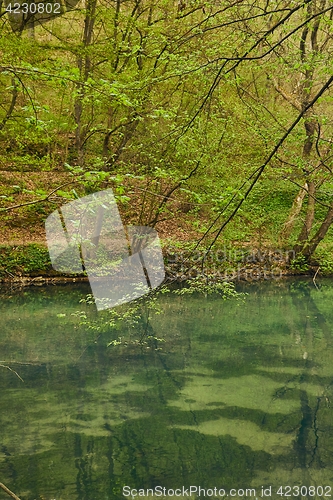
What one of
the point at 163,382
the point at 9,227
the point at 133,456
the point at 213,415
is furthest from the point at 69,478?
the point at 9,227

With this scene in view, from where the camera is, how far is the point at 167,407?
22.7ft

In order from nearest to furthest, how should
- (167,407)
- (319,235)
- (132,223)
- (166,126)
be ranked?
(167,407) < (166,126) < (319,235) < (132,223)

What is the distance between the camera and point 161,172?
5480 millimetres

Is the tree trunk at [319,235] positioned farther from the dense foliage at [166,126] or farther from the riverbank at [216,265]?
the riverbank at [216,265]

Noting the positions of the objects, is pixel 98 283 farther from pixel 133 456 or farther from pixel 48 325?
pixel 133 456

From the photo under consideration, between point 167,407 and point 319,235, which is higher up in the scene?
point 167,407

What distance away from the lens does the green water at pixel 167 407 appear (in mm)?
5238

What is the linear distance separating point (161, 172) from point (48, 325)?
616 cm

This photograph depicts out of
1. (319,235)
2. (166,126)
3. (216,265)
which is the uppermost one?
(166,126)
